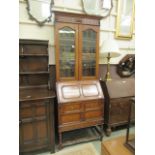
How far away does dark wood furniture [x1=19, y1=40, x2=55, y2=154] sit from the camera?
73.8 inches

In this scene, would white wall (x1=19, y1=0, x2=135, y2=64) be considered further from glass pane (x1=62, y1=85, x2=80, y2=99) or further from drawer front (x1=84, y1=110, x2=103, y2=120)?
drawer front (x1=84, y1=110, x2=103, y2=120)

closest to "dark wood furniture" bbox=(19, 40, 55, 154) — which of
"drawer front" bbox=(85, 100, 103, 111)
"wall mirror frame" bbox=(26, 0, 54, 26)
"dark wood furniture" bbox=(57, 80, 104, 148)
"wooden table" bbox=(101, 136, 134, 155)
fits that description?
"dark wood furniture" bbox=(57, 80, 104, 148)

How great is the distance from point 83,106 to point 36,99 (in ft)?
2.45

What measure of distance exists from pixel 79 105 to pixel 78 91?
0.72 feet

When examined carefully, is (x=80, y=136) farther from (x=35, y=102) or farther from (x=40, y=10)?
(x=40, y=10)

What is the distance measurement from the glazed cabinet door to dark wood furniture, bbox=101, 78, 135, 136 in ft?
3.44

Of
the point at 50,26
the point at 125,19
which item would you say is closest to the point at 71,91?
the point at 50,26

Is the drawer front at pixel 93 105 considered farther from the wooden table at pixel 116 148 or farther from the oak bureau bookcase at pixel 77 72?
the wooden table at pixel 116 148

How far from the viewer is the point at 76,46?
88.7 inches

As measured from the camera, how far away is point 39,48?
7.54ft

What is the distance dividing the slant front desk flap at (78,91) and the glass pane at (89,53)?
0.20 meters
